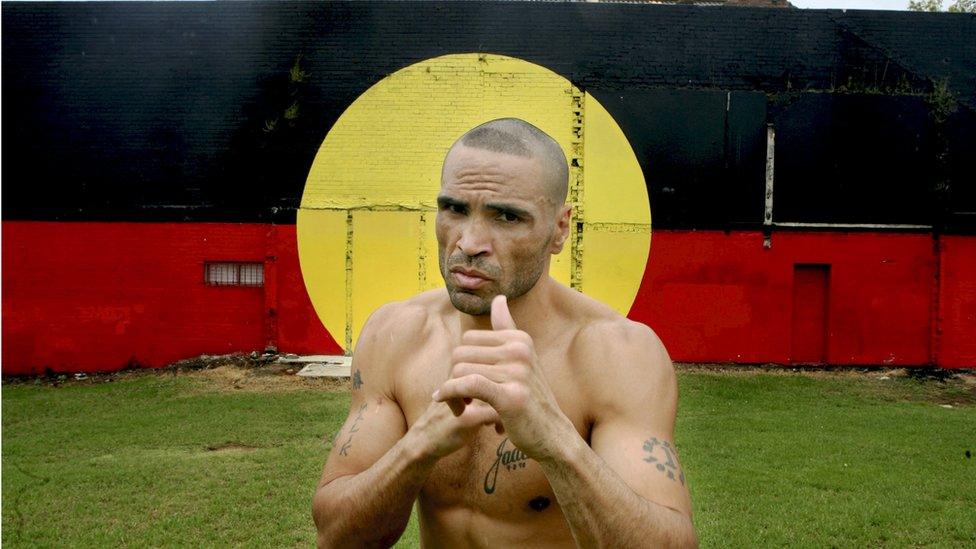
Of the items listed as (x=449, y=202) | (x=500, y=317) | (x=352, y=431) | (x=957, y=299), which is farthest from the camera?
→ (x=957, y=299)

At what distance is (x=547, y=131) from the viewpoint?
13.4 metres

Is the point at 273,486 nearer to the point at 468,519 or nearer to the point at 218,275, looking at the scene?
the point at 468,519

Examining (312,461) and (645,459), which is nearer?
(645,459)

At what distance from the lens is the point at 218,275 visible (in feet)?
45.5

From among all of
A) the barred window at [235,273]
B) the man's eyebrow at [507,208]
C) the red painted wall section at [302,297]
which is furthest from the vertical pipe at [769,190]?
the man's eyebrow at [507,208]

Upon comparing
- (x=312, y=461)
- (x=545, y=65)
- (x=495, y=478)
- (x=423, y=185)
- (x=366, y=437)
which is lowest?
(x=312, y=461)

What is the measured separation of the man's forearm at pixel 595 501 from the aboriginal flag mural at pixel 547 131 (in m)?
11.3

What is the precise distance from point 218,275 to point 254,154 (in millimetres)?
2266

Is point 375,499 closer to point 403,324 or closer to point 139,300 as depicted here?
point 403,324

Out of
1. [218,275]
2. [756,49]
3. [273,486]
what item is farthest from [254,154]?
[756,49]

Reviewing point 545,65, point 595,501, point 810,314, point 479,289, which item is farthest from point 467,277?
point 810,314

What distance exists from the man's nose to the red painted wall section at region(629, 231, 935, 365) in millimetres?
11330

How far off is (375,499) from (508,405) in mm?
673

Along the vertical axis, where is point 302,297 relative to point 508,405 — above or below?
below
